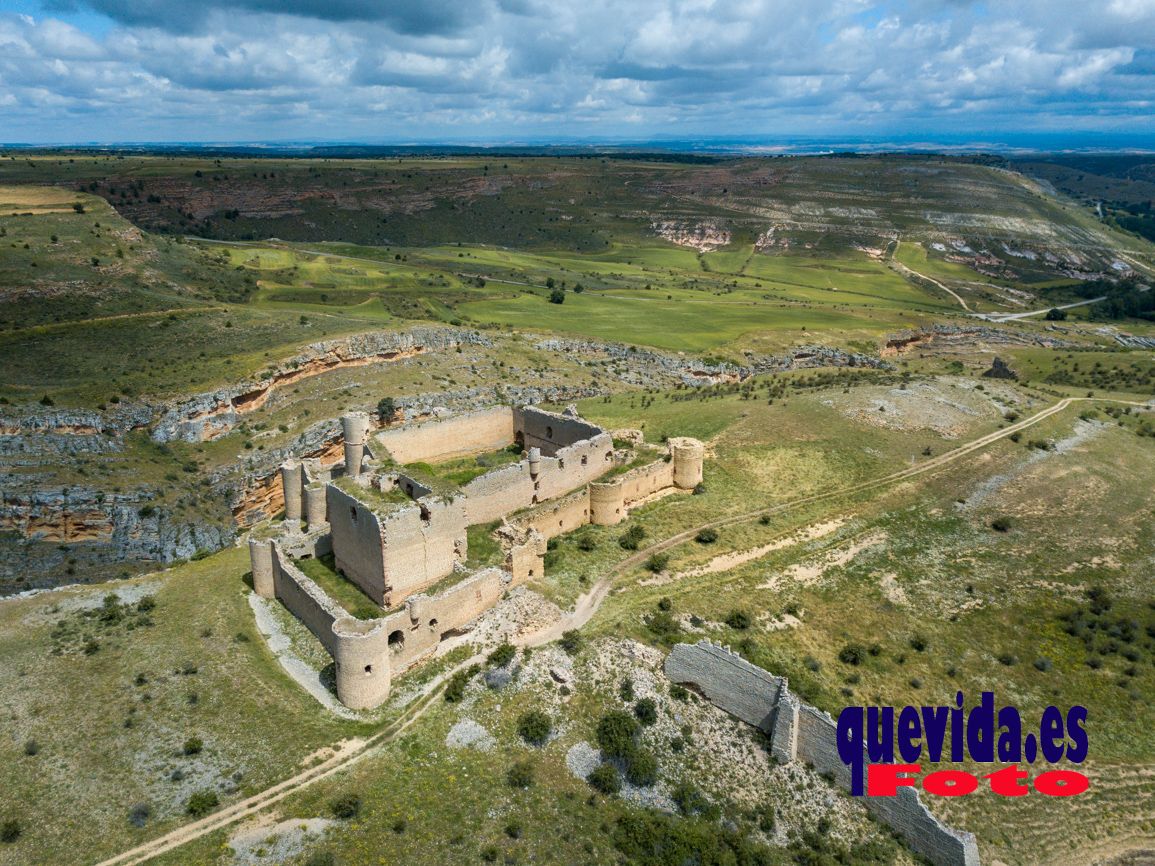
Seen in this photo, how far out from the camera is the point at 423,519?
35.2 metres

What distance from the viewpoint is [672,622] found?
111 ft

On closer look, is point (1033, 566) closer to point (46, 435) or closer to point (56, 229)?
point (46, 435)

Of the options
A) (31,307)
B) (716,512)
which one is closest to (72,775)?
(716,512)

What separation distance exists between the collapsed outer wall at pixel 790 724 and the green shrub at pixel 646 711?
6.10 feet

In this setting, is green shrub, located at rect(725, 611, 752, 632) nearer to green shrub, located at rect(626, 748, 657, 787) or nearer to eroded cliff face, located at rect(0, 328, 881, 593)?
green shrub, located at rect(626, 748, 657, 787)

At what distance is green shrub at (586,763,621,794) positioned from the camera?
27375 millimetres

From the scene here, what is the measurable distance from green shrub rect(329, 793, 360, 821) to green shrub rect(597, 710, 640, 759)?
9.14 m

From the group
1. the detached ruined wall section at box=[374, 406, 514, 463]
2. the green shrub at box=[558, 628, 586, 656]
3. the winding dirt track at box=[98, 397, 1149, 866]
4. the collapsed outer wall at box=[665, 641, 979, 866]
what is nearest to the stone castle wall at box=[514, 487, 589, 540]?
the winding dirt track at box=[98, 397, 1149, 866]

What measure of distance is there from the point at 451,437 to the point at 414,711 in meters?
22.3

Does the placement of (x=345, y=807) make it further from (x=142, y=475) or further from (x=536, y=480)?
(x=142, y=475)

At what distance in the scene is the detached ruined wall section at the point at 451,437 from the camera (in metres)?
47.2

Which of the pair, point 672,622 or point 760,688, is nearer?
point 760,688

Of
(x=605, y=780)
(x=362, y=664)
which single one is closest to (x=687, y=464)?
(x=605, y=780)

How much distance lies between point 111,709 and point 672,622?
23575mm
